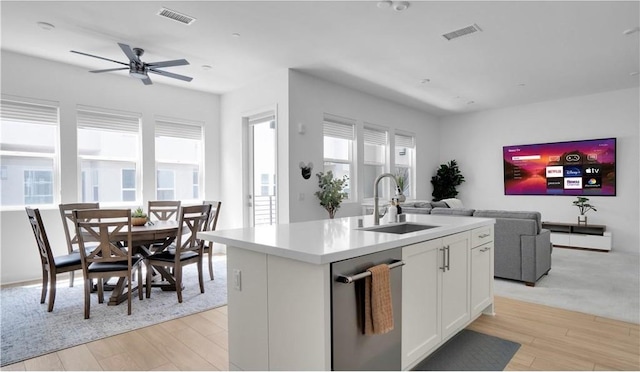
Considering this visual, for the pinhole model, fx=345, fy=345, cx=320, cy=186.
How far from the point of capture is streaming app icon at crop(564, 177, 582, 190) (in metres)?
6.52

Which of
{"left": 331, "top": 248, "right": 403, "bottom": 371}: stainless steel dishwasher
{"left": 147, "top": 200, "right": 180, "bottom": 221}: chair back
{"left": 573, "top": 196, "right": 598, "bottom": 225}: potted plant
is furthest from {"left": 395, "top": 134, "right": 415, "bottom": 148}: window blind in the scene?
{"left": 331, "top": 248, "right": 403, "bottom": 371}: stainless steel dishwasher

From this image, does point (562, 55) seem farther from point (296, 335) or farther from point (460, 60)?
point (296, 335)

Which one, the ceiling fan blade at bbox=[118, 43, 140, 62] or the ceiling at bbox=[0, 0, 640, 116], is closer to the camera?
the ceiling at bbox=[0, 0, 640, 116]

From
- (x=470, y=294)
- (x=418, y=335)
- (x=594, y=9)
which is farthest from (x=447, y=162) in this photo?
(x=418, y=335)

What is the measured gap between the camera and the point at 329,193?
5.18 meters

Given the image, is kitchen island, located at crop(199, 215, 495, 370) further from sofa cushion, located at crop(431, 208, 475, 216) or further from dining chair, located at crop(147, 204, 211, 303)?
sofa cushion, located at crop(431, 208, 475, 216)

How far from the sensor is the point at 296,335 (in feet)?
5.18

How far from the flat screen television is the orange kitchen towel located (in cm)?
670

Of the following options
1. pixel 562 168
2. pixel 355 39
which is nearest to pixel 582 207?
pixel 562 168

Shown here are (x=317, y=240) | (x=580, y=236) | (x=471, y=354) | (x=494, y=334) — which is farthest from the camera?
(x=580, y=236)

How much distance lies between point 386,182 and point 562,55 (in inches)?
136

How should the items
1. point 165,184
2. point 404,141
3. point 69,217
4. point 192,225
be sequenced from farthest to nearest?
point 404,141, point 165,184, point 69,217, point 192,225

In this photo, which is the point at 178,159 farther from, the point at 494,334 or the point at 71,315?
the point at 494,334

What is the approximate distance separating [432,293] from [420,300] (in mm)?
143
